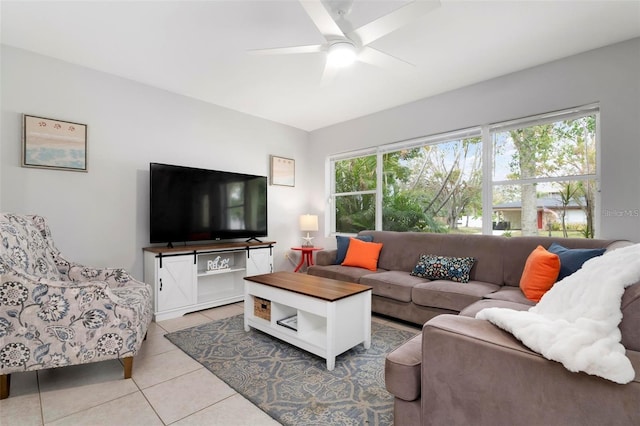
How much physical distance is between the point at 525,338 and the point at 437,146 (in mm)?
3283

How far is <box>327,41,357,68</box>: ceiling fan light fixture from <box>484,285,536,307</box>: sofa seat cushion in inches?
85.0

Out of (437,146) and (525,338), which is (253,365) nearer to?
(525,338)

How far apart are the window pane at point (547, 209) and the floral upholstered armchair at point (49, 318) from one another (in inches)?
140

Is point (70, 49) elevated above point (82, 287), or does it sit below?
above

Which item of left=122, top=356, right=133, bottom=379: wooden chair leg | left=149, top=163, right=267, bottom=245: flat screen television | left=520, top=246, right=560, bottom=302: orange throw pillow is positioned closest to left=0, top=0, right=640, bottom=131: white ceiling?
left=149, top=163, right=267, bottom=245: flat screen television

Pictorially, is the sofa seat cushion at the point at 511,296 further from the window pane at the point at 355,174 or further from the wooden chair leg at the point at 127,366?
the wooden chair leg at the point at 127,366

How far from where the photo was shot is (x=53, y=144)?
283cm

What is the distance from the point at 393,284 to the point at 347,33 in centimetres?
218

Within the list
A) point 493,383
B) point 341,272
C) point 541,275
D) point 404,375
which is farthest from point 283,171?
point 493,383

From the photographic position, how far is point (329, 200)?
5.01 meters

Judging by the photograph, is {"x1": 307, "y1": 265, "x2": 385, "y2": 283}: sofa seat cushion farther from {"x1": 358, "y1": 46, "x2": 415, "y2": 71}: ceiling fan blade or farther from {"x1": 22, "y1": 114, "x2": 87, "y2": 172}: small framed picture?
{"x1": 22, "y1": 114, "x2": 87, "y2": 172}: small framed picture

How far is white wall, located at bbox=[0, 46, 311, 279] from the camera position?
269 centimetres

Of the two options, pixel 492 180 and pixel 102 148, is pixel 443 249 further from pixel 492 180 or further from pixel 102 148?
pixel 102 148

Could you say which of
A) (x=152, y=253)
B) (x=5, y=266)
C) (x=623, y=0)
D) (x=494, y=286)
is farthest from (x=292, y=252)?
(x=623, y=0)
